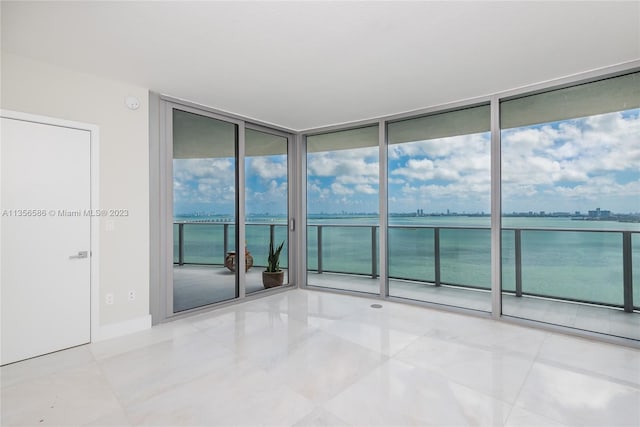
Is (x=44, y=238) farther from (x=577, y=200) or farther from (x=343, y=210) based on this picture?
(x=577, y=200)

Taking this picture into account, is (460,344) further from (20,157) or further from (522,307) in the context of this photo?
(20,157)

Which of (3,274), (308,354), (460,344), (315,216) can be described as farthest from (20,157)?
(460,344)

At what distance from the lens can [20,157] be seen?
2.84 metres

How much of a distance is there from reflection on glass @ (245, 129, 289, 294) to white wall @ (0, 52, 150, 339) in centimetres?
157

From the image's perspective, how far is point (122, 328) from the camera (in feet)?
11.2

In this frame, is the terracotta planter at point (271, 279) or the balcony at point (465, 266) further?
the terracotta planter at point (271, 279)

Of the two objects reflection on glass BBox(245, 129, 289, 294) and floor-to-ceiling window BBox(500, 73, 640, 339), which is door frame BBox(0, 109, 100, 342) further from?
floor-to-ceiling window BBox(500, 73, 640, 339)

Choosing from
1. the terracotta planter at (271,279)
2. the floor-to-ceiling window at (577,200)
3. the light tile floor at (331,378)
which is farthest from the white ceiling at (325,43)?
the terracotta planter at (271,279)

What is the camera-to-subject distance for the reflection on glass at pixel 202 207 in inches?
163

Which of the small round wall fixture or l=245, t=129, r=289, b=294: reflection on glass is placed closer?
the small round wall fixture

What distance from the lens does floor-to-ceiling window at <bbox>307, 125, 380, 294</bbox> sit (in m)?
5.28

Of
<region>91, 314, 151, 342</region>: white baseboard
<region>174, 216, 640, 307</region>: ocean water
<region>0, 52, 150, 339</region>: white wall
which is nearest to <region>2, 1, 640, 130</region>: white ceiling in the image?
<region>0, 52, 150, 339</region>: white wall

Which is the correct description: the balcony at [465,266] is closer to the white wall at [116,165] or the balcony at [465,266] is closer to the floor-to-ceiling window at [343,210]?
the floor-to-ceiling window at [343,210]

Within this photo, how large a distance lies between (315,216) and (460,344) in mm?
3227
